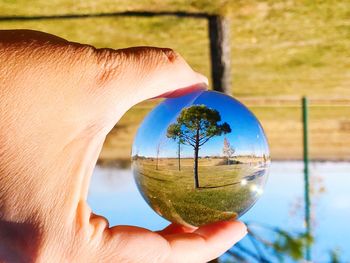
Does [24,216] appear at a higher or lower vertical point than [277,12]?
lower

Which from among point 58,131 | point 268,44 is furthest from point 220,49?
point 58,131

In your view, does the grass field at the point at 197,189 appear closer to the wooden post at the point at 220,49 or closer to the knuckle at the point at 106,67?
the knuckle at the point at 106,67

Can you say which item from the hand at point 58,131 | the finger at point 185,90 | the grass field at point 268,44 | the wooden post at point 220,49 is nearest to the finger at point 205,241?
the hand at point 58,131

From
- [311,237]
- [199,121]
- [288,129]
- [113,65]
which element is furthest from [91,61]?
[288,129]

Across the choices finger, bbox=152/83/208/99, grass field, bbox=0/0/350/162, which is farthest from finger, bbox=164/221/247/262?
grass field, bbox=0/0/350/162

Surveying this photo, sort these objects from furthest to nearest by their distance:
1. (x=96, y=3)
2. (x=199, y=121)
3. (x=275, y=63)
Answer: (x=275, y=63), (x=96, y=3), (x=199, y=121)

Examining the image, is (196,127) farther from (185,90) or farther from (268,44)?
(268,44)

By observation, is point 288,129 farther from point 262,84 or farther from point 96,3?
point 96,3
